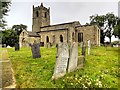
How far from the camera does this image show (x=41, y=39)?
65.6m

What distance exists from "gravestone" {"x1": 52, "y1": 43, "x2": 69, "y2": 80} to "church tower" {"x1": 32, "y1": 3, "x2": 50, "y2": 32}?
65523 millimetres

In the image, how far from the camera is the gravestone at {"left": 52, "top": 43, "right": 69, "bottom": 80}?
33.4 feet

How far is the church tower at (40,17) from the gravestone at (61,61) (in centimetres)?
6552

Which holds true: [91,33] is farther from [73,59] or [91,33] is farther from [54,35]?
[73,59]

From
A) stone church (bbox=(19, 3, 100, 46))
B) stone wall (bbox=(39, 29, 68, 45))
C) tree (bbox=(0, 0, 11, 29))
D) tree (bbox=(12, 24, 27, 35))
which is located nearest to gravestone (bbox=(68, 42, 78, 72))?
tree (bbox=(0, 0, 11, 29))

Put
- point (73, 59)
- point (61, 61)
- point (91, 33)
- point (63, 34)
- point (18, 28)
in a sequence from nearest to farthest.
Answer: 1. point (61, 61)
2. point (73, 59)
3. point (91, 33)
4. point (63, 34)
5. point (18, 28)

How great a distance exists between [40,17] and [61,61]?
6721 centimetres

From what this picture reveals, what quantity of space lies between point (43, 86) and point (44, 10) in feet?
232

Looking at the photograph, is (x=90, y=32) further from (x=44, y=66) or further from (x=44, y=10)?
(x=44, y=66)

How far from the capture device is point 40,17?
76750 millimetres

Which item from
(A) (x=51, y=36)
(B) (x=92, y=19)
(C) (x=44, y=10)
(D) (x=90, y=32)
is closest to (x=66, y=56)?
(D) (x=90, y=32)

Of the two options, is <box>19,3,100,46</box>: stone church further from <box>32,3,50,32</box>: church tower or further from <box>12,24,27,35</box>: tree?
<box>12,24,27,35</box>: tree

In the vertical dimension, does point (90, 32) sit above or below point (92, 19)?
below

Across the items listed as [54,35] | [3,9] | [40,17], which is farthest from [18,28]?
[3,9]
